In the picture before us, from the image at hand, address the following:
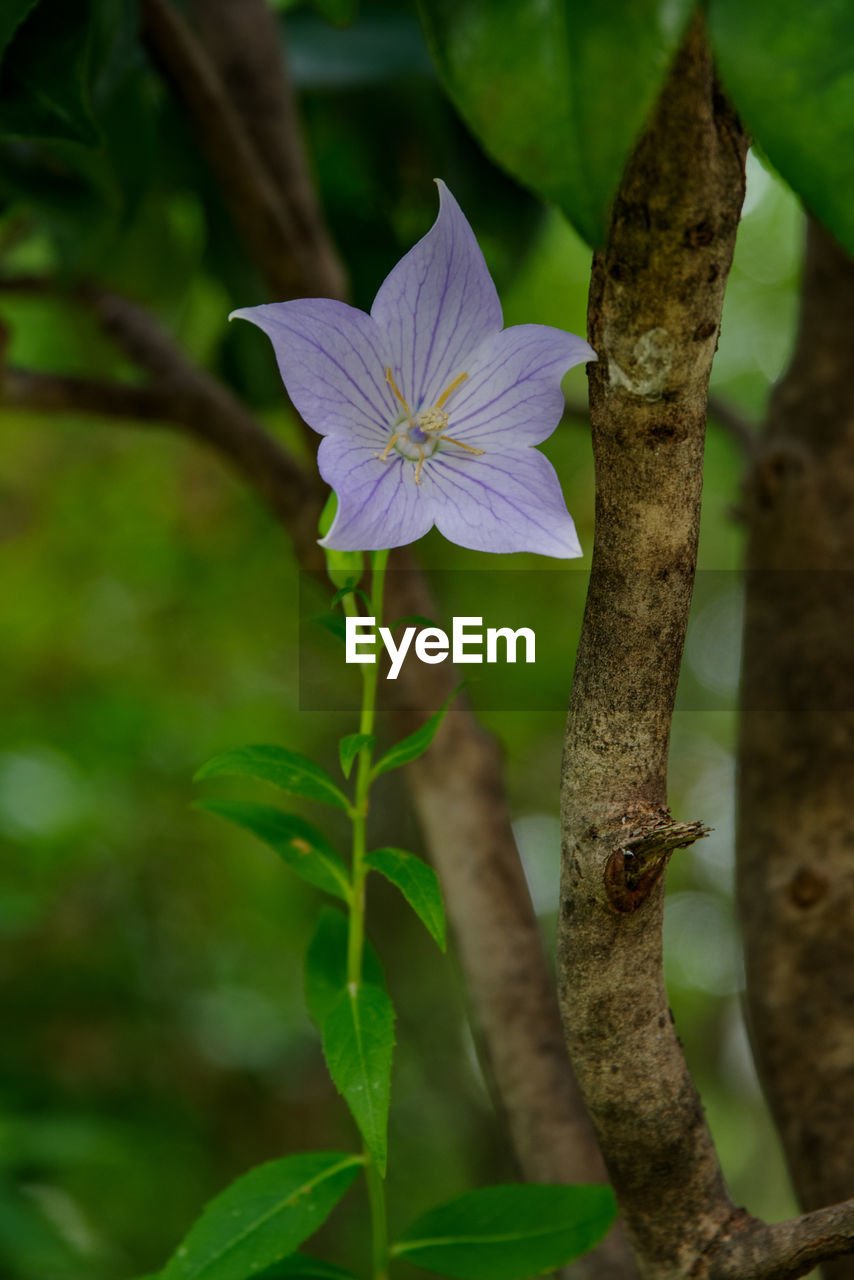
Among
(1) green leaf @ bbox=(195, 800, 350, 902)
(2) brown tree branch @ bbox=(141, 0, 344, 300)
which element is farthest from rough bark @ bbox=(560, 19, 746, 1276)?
(2) brown tree branch @ bbox=(141, 0, 344, 300)

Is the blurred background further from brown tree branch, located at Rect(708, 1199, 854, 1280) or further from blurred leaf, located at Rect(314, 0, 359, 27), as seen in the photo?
brown tree branch, located at Rect(708, 1199, 854, 1280)

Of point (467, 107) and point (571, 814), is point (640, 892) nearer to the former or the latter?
point (571, 814)

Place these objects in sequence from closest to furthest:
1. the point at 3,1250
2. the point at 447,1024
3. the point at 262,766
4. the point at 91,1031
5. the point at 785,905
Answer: the point at 262,766 < the point at 785,905 < the point at 3,1250 < the point at 91,1031 < the point at 447,1024

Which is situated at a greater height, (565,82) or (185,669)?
(185,669)

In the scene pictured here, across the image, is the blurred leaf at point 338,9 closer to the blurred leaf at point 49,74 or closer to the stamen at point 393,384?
the blurred leaf at point 49,74

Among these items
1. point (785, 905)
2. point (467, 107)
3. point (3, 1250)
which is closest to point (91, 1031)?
point (3, 1250)

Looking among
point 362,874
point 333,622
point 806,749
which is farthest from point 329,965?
point 806,749

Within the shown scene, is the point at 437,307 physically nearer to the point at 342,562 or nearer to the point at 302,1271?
the point at 342,562
